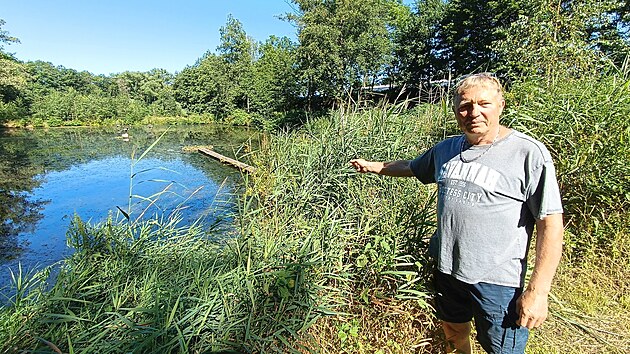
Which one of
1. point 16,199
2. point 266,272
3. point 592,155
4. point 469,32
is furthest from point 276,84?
point 266,272

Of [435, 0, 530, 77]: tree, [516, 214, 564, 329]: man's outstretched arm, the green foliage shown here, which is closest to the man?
[516, 214, 564, 329]: man's outstretched arm

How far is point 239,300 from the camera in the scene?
1.55 metres

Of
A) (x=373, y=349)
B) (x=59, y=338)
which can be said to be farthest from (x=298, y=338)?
(x=59, y=338)

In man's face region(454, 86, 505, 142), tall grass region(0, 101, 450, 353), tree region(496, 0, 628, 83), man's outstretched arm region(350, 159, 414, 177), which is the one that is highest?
tree region(496, 0, 628, 83)

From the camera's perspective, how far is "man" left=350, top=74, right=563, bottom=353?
1.05m

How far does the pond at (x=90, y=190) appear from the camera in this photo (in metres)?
4.47

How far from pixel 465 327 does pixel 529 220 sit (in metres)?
0.62

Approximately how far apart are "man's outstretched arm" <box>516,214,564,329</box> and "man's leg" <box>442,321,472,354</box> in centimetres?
41

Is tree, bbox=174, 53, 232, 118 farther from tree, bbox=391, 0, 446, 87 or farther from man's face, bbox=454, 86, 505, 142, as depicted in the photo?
man's face, bbox=454, 86, 505, 142

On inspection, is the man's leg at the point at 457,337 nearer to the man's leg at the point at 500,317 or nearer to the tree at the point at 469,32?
the man's leg at the point at 500,317

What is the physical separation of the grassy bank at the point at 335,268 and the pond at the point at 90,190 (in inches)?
17.1

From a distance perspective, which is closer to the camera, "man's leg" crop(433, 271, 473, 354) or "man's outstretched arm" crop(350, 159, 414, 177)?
"man's leg" crop(433, 271, 473, 354)

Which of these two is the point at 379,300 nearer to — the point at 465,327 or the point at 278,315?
the point at 465,327

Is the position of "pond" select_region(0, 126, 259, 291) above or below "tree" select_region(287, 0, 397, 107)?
below
